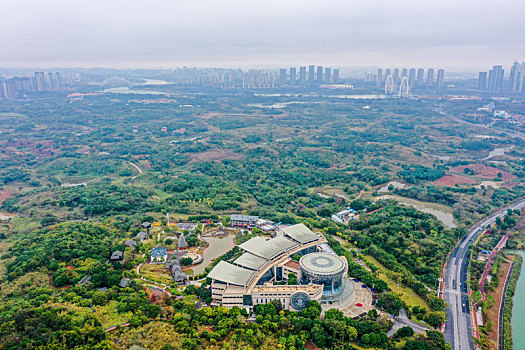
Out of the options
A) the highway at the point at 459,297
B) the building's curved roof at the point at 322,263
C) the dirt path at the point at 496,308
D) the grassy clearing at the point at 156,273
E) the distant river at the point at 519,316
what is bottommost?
the distant river at the point at 519,316

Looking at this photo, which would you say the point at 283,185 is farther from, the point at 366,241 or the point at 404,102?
the point at 404,102

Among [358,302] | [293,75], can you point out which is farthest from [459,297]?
[293,75]

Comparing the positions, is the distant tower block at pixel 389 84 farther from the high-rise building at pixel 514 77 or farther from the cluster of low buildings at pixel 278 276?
the cluster of low buildings at pixel 278 276

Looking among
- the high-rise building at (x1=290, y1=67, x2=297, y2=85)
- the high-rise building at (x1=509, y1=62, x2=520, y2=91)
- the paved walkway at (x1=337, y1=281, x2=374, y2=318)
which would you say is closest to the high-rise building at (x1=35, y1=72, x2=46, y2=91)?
the high-rise building at (x1=290, y1=67, x2=297, y2=85)

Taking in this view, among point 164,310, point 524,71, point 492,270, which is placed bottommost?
point 492,270

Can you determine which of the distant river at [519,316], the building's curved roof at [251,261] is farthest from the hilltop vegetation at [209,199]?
the distant river at [519,316]

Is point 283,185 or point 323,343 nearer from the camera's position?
point 323,343

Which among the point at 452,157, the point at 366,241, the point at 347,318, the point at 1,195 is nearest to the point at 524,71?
the point at 452,157
